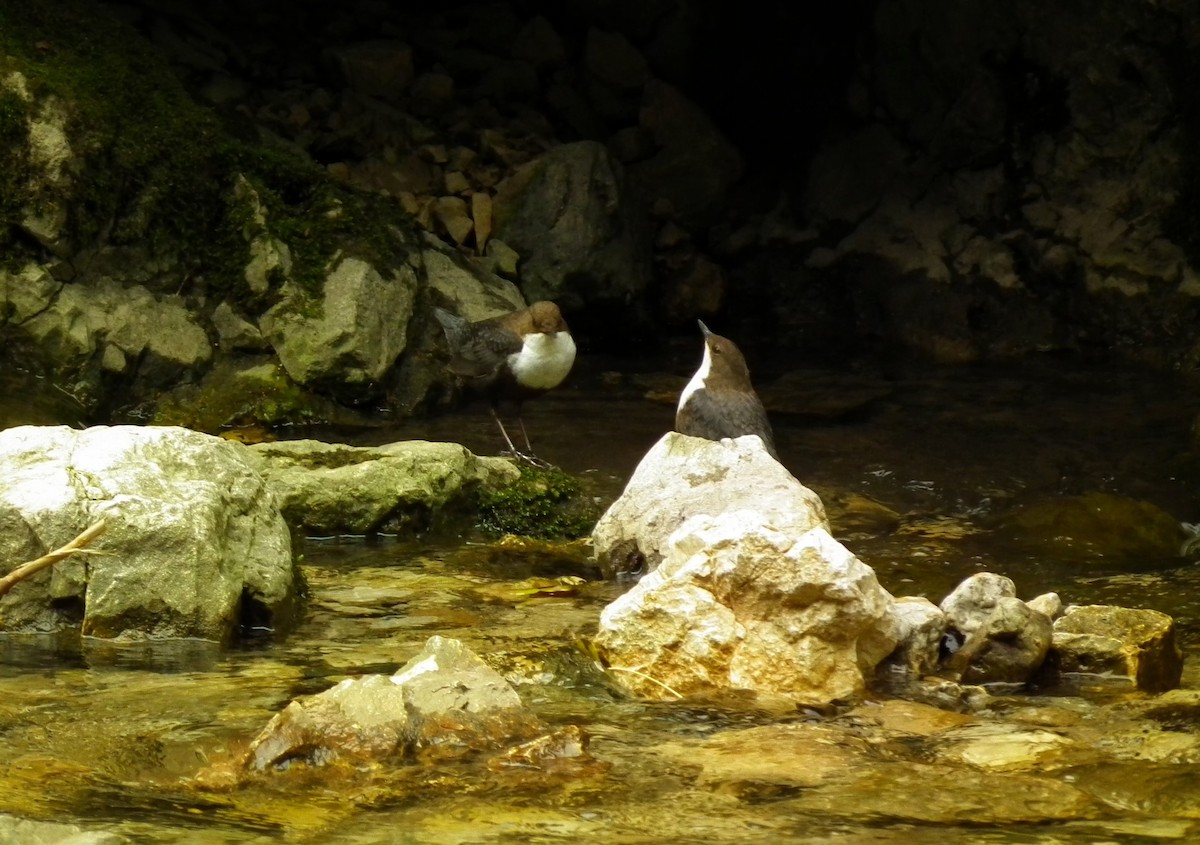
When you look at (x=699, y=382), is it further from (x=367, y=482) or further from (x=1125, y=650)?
(x=1125, y=650)

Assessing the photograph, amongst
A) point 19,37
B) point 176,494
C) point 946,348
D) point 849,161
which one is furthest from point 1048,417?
point 19,37

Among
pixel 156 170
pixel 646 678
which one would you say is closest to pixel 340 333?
pixel 156 170

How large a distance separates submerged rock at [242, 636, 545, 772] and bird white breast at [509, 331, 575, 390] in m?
4.45

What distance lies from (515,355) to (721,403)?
146cm

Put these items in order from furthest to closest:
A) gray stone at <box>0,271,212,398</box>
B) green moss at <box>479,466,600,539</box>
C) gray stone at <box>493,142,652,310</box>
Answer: gray stone at <box>493,142,652,310</box> → gray stone at <box>0,271,212,398</box> → green moss at <box>479,466,600,539</box>

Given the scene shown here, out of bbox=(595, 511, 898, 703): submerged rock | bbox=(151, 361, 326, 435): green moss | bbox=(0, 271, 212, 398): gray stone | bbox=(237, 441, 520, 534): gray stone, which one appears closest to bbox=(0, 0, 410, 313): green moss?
bbox=(0, 271, 212, 398): gray stone

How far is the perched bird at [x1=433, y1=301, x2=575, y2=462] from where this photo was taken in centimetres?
832

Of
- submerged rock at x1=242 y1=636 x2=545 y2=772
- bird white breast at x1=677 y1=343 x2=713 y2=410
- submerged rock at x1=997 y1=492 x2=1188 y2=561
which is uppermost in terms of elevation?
bird white breast at x1=677 y1=343 x2=713 y2=410

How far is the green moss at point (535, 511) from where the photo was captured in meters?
6.75

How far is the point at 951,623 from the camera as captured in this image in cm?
467

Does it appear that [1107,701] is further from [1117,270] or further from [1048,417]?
[1117,270]

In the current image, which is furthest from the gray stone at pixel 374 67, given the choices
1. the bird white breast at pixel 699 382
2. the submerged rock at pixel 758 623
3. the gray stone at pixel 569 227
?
the submerged rock at pixel 758 623

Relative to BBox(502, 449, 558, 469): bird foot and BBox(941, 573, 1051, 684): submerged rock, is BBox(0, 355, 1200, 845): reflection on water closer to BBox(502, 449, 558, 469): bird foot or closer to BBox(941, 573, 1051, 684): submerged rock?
BBox(941, 573, 1051, 684): submerged rock

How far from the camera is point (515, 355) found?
327 inches
